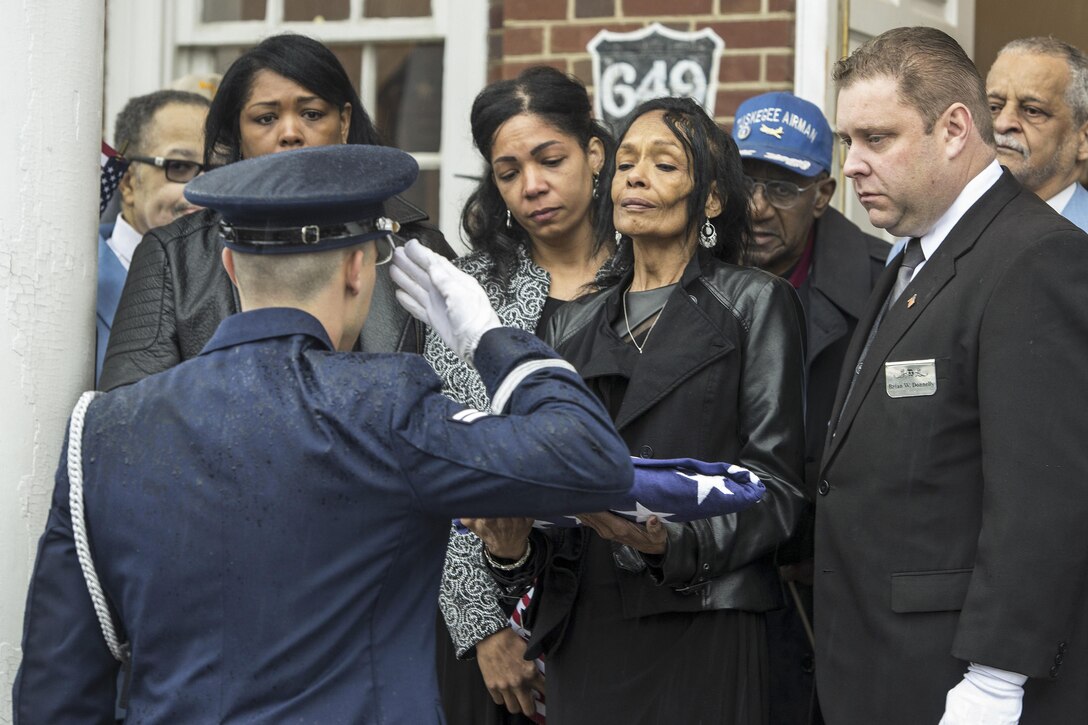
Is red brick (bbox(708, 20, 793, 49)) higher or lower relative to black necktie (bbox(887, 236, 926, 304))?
higher

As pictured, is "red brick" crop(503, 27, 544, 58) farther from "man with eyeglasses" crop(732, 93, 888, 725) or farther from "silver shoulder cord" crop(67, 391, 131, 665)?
"silver shoulder cord" crop(67, 391, 131, 665)

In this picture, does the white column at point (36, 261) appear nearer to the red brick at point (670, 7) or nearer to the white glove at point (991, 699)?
the white glove at point (991, 699)

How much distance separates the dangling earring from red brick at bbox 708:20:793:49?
5.94 feet

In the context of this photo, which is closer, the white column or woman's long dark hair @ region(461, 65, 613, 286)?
the white column

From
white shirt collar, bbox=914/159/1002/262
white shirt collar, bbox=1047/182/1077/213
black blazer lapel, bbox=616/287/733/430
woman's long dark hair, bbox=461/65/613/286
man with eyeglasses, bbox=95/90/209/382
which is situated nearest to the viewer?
white shirt collar, bbox=914/159/1002/262

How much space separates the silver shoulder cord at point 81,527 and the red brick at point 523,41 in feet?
10.8

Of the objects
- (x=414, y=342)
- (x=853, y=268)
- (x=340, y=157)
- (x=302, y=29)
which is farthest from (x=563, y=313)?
(x=302, y=29)

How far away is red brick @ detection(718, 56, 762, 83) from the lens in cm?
485

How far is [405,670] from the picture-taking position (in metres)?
2.03

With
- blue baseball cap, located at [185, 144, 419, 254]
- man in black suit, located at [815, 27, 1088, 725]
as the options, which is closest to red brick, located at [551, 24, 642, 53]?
man in black suit, located at [815, 27, 1088, 725]

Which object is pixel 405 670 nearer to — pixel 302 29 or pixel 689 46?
pixel 689 46

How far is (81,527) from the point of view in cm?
202

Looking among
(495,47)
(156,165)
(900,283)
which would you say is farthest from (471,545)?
(495,47)

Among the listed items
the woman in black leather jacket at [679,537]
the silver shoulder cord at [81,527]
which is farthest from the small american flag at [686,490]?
the silver shoulder cord at [81,527]
